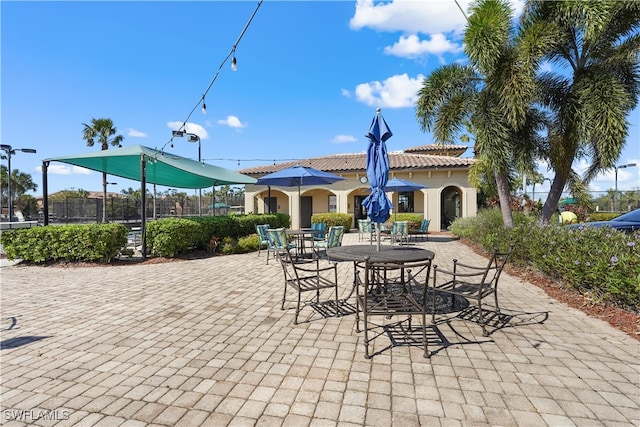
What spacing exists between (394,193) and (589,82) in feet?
35.1

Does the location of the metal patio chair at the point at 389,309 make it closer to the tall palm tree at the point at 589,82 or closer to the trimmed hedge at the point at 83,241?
the trimmed hedge at the point at 83,241

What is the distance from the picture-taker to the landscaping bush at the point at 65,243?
7.98m

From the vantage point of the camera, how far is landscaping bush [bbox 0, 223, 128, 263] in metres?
7.98

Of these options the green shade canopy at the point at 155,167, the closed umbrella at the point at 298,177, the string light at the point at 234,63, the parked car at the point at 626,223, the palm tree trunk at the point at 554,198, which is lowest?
the parked car at the point at 626,223

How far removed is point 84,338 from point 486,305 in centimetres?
534

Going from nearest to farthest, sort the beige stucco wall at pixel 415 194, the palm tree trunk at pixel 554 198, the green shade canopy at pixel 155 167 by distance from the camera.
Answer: the green shade canopy at pixel 155 167, the palm tree trunk at pixel 554 198, the beige stucco wall at pixel 415 194

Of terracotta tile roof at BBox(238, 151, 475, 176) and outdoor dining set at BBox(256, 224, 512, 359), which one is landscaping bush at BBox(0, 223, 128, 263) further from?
terracotta tile roof at BBox(238, 151, 475, 176)

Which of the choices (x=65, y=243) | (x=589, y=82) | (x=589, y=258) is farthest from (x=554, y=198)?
(x=65, y=243)

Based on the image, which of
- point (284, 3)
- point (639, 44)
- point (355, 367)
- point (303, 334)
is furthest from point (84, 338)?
point (639, 44)

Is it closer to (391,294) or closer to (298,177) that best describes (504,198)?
(298,177)

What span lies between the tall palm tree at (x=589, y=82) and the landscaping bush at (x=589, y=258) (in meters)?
2.95

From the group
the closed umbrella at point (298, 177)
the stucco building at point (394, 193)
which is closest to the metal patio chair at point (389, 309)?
the closed umbrella at point (298, 177)

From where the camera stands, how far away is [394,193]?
1798 centimetres

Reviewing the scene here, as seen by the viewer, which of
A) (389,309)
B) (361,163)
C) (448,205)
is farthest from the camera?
(448,205)
